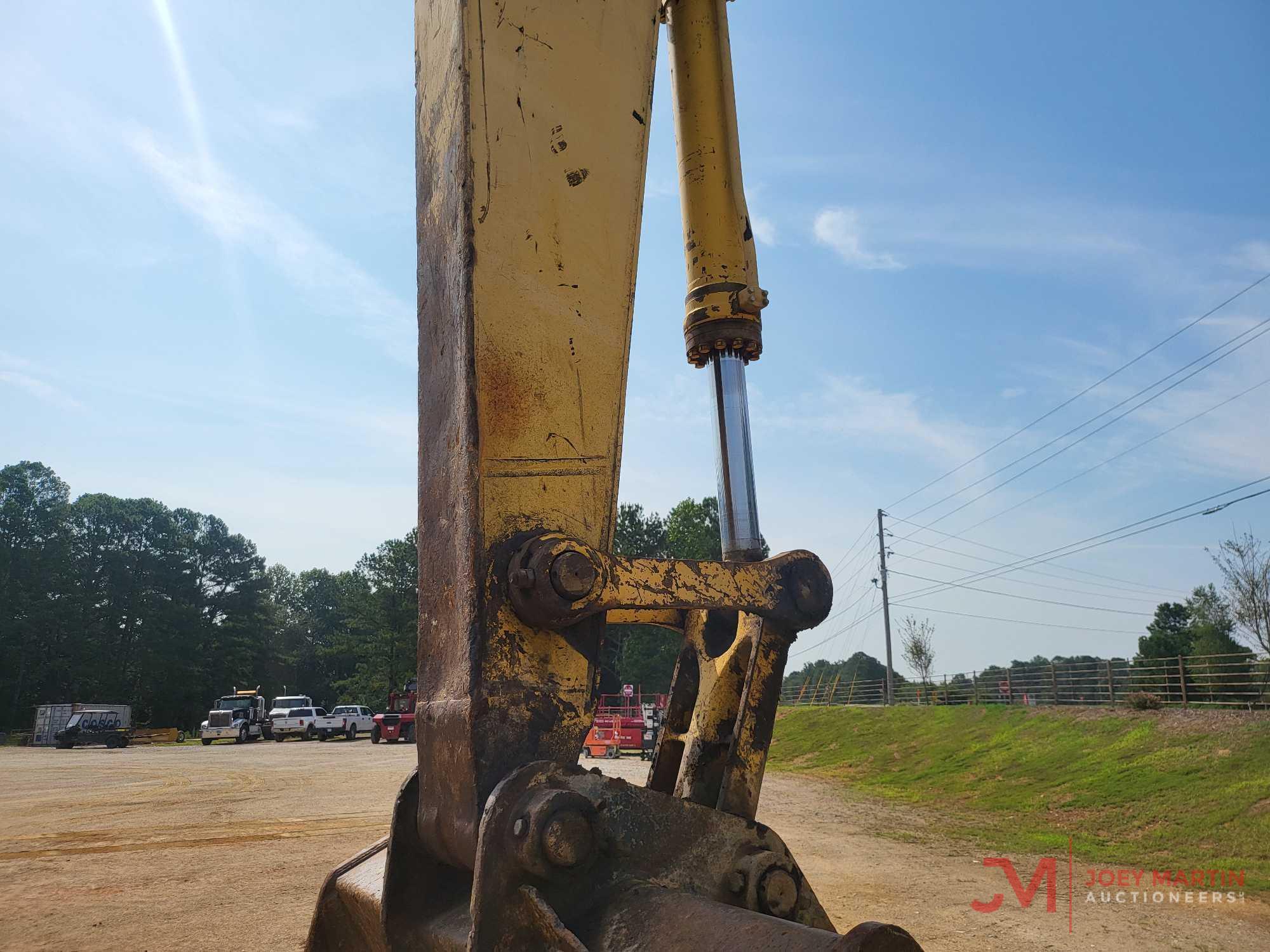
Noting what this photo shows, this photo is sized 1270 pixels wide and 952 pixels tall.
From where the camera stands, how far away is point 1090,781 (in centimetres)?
1264

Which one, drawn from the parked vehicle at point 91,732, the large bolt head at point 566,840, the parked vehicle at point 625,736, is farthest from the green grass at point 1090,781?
the parked vehicle at point 91,732

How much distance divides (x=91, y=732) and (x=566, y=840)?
3869 centimetres

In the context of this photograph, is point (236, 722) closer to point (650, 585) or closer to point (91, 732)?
point (91, 732)

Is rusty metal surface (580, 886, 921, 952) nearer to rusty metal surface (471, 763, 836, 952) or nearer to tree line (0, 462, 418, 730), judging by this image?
rusty metal surface (471, 763, 836, 952)

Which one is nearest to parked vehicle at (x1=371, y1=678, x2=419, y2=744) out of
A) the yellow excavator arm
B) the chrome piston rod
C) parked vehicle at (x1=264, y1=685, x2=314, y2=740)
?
parked vehicle at (x1=264, y1=685, x2=314, y2=740)

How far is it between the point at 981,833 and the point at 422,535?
9.93 metres

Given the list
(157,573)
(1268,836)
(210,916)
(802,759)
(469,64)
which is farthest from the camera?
(157,573)

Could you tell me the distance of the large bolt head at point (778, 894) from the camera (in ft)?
5.41

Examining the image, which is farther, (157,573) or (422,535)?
(157,573)

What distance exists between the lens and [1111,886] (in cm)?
678

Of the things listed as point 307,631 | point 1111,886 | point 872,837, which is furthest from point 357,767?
point 307,631

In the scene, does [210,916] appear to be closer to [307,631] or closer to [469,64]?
[469,64]

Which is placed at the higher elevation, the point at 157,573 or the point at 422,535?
the point at 157,573

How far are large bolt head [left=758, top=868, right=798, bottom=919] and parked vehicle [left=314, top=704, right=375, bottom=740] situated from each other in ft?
118
